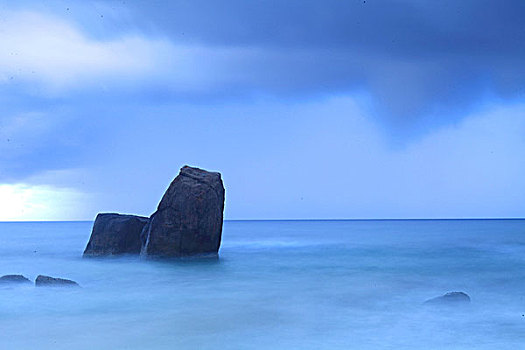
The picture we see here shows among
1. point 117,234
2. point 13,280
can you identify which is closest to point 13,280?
point 13,280

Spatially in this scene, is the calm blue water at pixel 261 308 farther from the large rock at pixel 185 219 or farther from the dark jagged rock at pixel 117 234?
the dark jagged rock at pixel 117 234

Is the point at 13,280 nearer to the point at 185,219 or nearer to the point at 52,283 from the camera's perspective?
the point at 52,283

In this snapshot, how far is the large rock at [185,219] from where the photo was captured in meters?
28.3

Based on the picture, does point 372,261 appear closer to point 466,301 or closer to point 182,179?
point 182,179

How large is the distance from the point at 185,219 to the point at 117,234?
4263 millimetres

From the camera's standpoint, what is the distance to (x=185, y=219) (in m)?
28.3

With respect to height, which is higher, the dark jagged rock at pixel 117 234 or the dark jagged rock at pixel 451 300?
the dark jagged rock at pixel 117 234

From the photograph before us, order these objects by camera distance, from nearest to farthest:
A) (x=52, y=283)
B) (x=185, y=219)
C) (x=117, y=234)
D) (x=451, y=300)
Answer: (x=451, y=300) → (x=52, y=283) → (x=185, y=219) → (x=117, y=234)

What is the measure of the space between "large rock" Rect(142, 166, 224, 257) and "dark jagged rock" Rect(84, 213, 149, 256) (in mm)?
1279

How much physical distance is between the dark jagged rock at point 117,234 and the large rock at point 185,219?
1279 millimetres

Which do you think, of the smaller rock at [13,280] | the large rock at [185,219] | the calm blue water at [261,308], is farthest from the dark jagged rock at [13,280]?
the large rock at [185,219]

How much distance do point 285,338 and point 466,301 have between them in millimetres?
6402

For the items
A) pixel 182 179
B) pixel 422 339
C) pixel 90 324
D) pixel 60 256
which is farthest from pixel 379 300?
pixel 60 256

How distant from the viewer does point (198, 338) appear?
43.7ft
